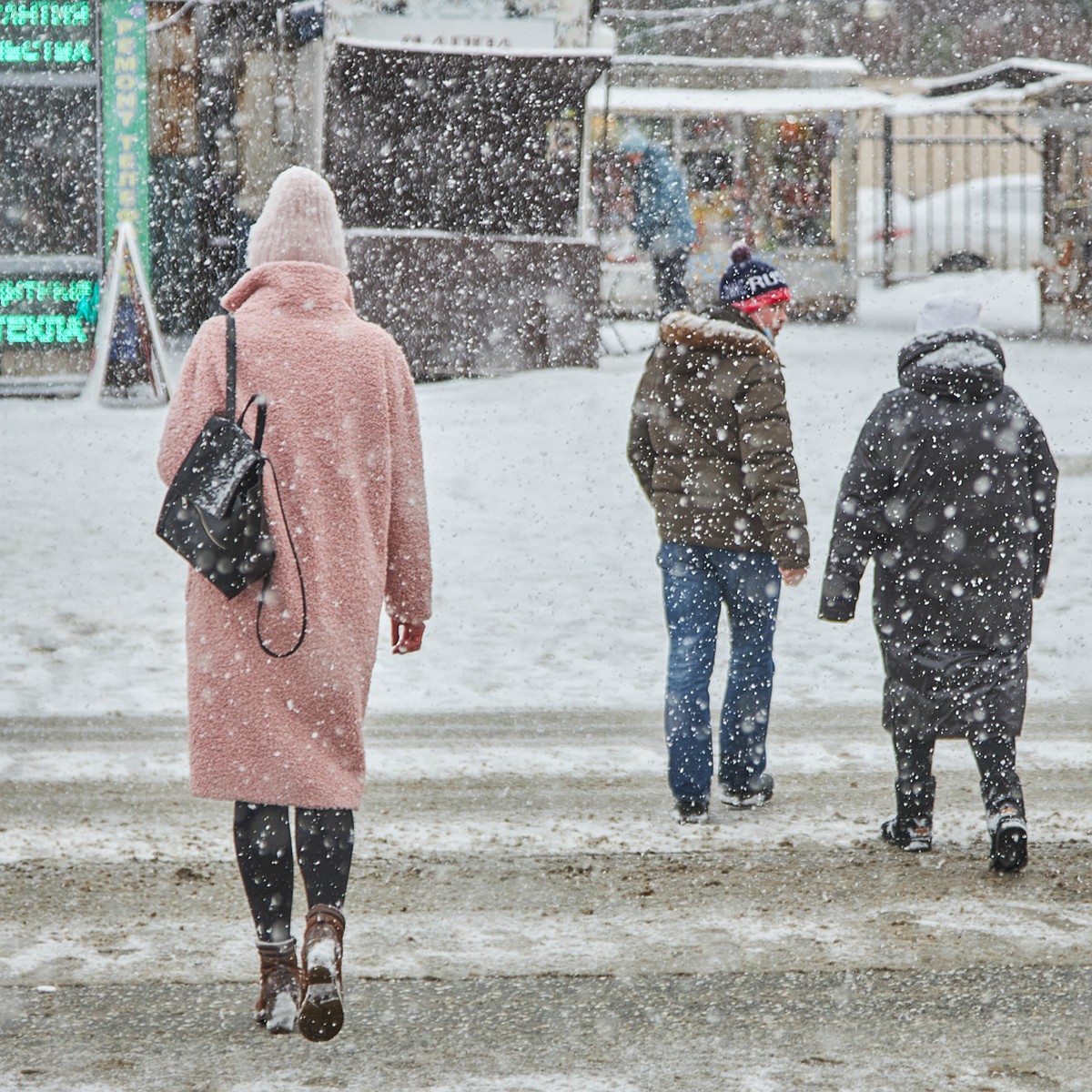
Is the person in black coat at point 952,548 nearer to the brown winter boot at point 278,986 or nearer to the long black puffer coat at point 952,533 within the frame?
the long black puffer coat at point 952,533

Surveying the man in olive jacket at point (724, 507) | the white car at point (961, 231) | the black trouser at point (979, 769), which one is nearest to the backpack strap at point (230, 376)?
the man in olive jacket at point (724, 507)

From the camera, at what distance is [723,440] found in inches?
221

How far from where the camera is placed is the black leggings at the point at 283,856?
366 centimetres

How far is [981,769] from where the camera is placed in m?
5.14

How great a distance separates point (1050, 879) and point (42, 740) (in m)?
3.83

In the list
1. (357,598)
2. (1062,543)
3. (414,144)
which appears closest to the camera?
(357,598)

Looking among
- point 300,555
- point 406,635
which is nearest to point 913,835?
point 406,635

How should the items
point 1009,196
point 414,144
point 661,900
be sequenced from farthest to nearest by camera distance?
1. point 1009,196
2. point 414,144
3. point 661,900

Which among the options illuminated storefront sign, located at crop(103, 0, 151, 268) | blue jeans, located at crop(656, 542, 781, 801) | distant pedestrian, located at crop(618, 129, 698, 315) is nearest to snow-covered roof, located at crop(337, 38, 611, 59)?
illuminated storefront sign, located at crop(103, 0, 151, 268)

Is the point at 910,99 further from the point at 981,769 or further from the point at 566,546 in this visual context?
the point at 981,769

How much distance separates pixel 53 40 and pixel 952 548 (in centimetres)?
1106

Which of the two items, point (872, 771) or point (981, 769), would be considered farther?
point (872, 771)

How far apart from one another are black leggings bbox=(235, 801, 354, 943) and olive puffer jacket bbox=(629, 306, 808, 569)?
2.18 metres

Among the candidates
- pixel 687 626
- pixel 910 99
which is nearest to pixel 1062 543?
pixel 687 626
